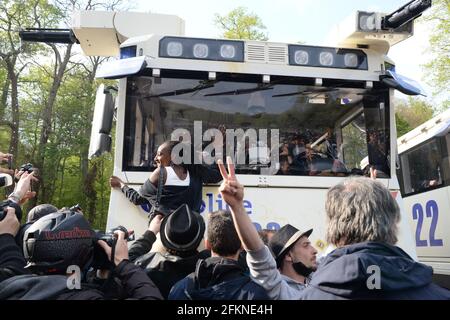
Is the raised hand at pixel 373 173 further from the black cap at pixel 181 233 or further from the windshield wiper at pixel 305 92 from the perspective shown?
the black cap at pixel 181 233

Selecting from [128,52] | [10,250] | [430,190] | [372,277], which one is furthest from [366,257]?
[430,190]

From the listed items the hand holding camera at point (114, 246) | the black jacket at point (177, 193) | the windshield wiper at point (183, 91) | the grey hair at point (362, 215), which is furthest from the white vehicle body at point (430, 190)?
the hand holding camera at point (114, 246)

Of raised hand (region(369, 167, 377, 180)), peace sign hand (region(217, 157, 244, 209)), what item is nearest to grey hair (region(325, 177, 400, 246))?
peace sign hand (region(217, 157, 244, 209))

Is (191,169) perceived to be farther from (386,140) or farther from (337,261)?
(337,261)

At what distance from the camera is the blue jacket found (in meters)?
1.79

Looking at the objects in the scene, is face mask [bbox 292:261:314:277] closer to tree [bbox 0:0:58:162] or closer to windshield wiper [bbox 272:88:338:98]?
windshield wiper [bbox 272:88:338:98]

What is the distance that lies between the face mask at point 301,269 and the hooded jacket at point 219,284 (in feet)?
2.47

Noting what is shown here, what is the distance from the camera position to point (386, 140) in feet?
15.4

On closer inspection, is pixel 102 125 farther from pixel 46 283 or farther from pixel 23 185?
pixel 46 283

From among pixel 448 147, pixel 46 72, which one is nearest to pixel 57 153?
pixel 46 72

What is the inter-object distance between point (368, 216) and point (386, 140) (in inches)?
116

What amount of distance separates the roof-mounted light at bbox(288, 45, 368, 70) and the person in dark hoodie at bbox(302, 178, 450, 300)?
263 cm

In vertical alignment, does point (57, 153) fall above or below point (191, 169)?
above

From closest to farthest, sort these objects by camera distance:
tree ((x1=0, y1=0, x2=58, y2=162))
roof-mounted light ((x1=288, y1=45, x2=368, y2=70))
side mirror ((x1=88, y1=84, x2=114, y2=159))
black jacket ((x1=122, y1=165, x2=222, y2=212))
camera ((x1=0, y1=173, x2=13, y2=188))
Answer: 1. camera ((x1=0, y1=173, x2=13, y2=188))
2. black jacket ((x1=122, y1=165, x2=222, y2=212))
3. side mirror ((x1=88, y1=84, x2=114, y2=159))
4. roof-mounted light ((x1=288, y1=45, x2=368, y2=70))
5. tree ((x1=0, y1=0, x2=58, y2=162))
